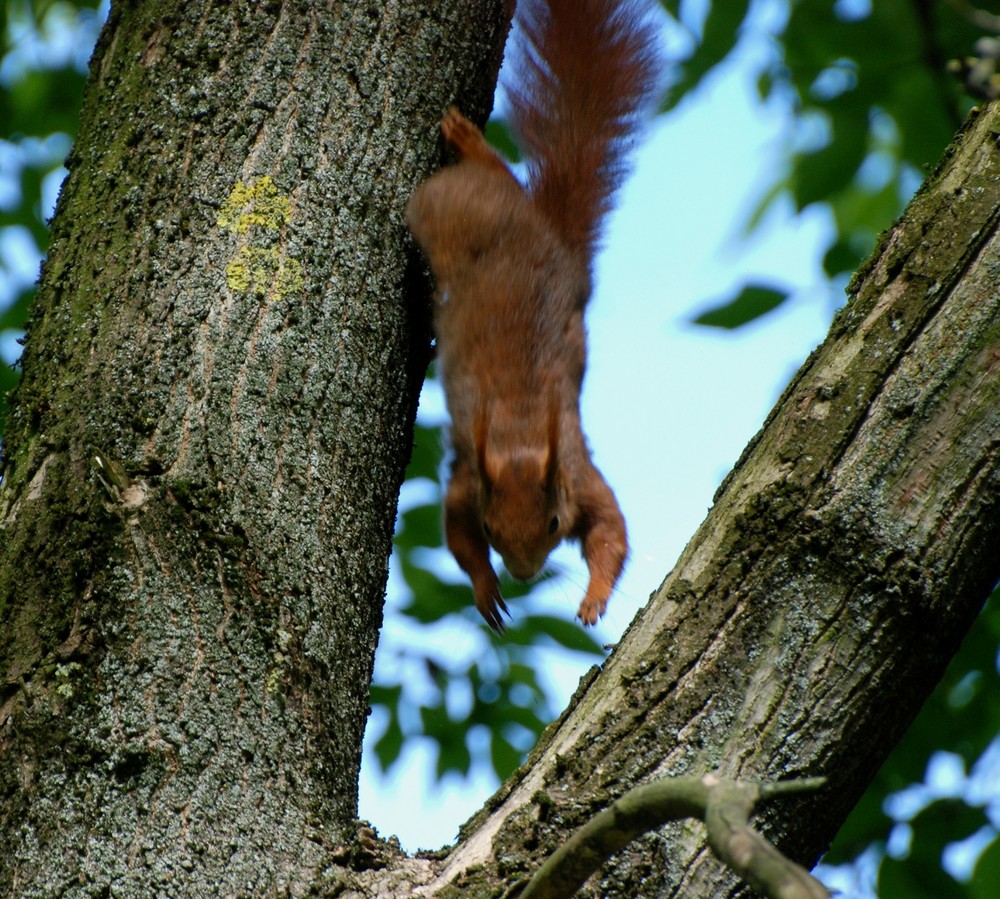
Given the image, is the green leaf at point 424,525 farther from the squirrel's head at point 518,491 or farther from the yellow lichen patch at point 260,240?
the yellow lichen patch at point 260,240

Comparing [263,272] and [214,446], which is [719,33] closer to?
[263,272]

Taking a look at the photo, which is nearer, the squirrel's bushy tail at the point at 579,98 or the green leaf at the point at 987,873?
the green leaf at the point at 987,873

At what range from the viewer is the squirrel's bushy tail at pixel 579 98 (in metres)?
3.12

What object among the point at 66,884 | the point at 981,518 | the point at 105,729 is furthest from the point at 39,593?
the point at 981,518

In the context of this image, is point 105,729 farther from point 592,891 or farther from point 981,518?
point 981,518

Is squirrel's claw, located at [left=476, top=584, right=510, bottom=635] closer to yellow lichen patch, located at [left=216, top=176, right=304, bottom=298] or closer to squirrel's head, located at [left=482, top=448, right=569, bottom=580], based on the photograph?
squirrel's head, located at [left=482, top=448, right=569, bottom=580]

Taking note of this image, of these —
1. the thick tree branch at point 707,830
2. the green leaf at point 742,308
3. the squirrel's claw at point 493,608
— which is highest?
the green leaf at point 742,308

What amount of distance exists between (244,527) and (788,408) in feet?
2.68

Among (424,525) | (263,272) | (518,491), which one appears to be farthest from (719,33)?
(424,525)

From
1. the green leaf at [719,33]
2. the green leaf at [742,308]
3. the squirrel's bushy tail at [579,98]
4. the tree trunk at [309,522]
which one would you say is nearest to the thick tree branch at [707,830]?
the tree trunk at [309,522]

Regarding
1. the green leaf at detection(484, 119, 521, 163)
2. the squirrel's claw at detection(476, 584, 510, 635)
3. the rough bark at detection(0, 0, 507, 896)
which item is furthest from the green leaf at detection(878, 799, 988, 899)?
the green leaf at detection(484, 119, 521, 163)

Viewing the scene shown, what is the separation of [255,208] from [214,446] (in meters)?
0.46

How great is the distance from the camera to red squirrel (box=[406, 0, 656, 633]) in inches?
117

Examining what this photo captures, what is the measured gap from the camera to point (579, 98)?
10.4 feet
